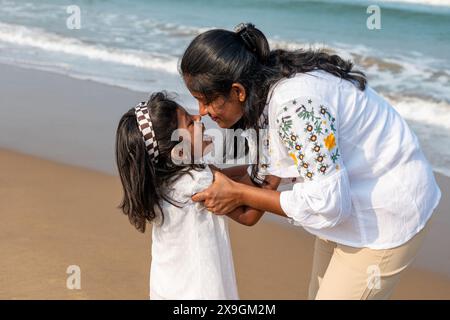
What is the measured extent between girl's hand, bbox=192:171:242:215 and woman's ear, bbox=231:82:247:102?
0.34m

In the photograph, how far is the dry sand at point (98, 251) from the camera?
3973 mm

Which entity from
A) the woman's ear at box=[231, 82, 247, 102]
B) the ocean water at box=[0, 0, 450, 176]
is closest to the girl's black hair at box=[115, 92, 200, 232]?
the woman's ear at box=[231, 82, 247, 102]

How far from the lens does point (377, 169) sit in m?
2.47

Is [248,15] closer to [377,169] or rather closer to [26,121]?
[26,121]

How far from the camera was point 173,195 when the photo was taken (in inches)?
108

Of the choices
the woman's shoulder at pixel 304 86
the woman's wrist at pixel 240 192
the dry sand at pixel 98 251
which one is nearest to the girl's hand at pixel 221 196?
the woman's wrist at pixel 240 192

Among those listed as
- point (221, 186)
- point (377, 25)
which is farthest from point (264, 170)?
point (377, 25)

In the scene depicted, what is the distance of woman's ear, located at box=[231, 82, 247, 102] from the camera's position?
7.91ft

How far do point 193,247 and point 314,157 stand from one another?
2.27ft

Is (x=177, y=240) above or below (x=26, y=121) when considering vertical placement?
above

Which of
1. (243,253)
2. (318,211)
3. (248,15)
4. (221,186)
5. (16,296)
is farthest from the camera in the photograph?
(248,15)

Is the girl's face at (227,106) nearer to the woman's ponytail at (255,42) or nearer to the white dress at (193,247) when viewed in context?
the woman's ponytail at (255,42)

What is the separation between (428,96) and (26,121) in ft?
13.7

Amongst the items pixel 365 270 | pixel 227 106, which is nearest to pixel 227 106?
pixel 227 106
